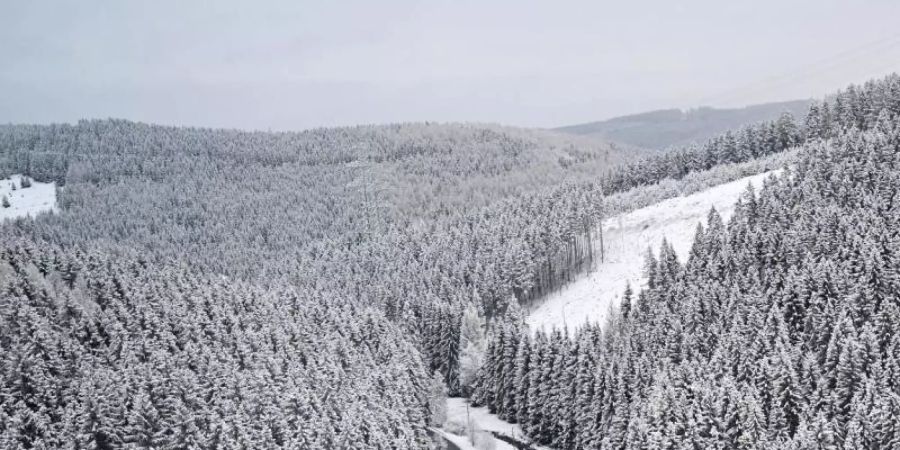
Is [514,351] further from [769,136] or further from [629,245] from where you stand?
[769,136]

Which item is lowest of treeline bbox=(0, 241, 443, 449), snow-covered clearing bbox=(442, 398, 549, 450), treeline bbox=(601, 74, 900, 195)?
snow-covered clearing bbox=(442, 398, 549, 450)

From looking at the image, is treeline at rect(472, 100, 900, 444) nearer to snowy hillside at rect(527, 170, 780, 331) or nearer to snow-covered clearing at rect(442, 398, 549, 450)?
snow-covered clearing at rect(442, 398, 549, 450)

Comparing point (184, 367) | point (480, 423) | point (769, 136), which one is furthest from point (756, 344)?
point (769, 136)

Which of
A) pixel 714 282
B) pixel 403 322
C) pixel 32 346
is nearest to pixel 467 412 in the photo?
pixel 403 322

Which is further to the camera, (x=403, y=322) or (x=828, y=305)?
(x=403, y=322)

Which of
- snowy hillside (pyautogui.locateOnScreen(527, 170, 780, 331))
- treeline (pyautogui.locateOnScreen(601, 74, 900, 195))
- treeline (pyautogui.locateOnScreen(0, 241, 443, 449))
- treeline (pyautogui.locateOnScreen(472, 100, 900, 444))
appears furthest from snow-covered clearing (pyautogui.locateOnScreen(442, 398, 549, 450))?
treeline (pyautogui.locateOnScreen(601, 74, 900, 195))

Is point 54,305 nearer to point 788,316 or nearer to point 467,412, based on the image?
point 467,412
